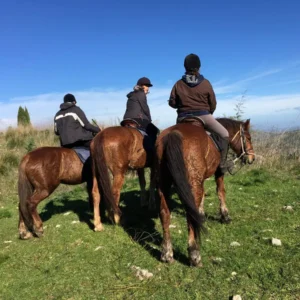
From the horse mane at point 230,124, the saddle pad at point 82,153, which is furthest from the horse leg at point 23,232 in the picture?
the horse mane at point 230,124

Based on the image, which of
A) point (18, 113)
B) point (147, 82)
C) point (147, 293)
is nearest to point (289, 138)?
point (147, 82)

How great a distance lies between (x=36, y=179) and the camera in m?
6.54

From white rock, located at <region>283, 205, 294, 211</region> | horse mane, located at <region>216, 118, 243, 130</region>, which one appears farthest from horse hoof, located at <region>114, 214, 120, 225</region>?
white rock, located at <region>283, 205, 294, 211</region>

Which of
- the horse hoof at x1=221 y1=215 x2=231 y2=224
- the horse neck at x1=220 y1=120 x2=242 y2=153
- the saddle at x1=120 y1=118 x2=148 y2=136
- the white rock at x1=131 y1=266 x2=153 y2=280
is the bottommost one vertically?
the white rock at x1=131 y1=266 x2=153 y2=280

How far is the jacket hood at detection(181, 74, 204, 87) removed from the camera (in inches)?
220

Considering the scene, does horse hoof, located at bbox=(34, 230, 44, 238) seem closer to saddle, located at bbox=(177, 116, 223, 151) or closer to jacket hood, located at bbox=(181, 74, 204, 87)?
saddle, located at bbox=(177, 116, 223, 151)

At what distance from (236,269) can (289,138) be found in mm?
12287

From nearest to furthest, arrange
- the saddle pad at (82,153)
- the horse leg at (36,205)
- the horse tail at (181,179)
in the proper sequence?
1. the horse tail at (181,179)
2. the horse leg at (36,205)
3. the saddle pad at (82,153)

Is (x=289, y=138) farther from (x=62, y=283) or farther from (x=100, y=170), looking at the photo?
(x=62, y=283)

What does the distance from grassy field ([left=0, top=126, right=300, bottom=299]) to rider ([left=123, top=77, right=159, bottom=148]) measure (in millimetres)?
2167

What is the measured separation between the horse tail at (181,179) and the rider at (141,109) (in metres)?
2.82

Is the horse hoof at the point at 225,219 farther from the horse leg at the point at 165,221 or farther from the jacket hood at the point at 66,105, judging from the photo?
the jacket hood at the point at 66,105

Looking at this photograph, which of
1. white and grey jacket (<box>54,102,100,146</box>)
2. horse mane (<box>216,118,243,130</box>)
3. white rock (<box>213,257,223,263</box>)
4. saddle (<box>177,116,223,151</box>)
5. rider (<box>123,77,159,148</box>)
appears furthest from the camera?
rider (<box>123,77,159,148</box>)

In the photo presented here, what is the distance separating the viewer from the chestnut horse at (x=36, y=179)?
648cm
